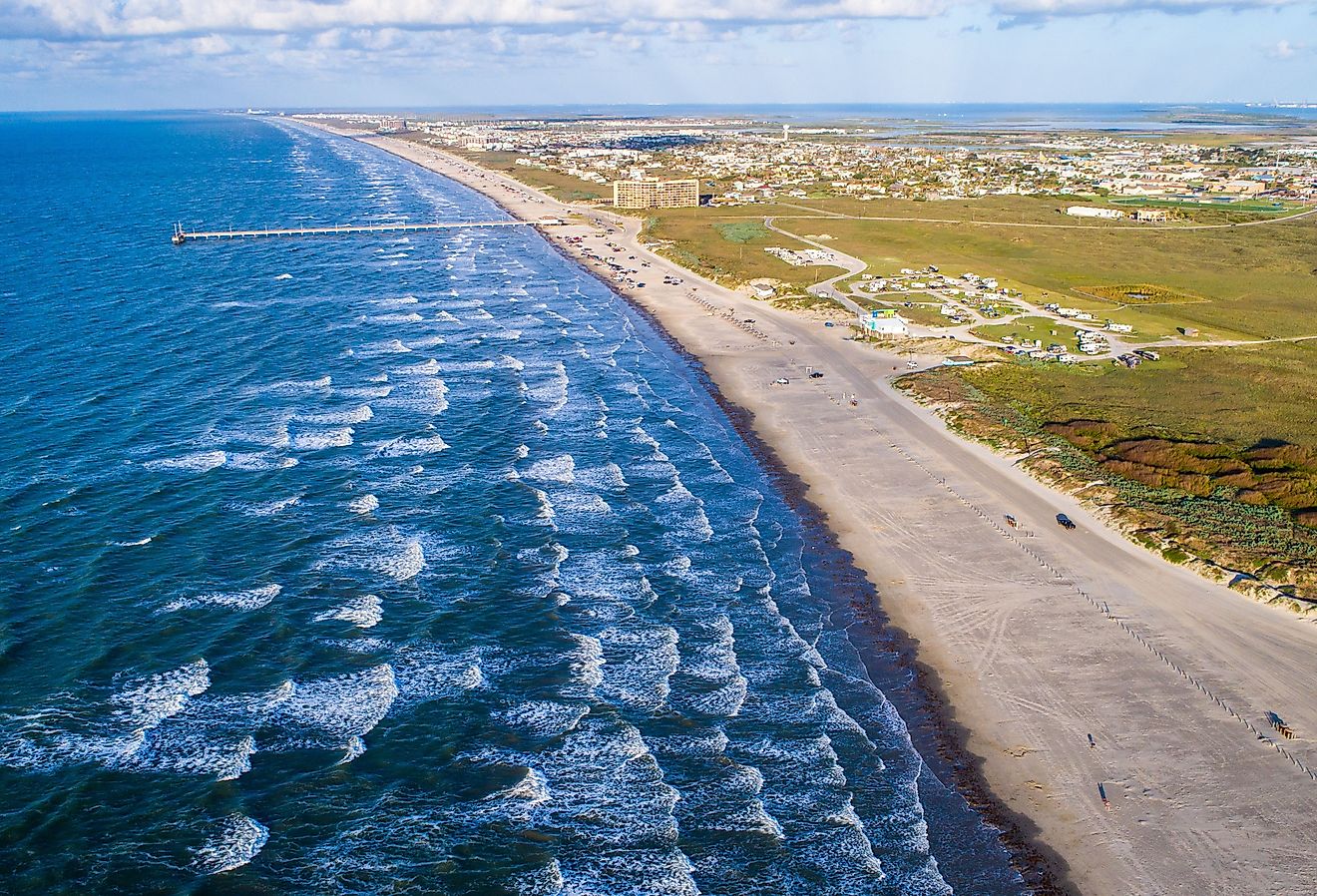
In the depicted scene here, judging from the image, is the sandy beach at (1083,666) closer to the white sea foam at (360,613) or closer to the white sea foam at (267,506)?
the white sea foam at (360,613)

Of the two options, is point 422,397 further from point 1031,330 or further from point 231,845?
point 1031,330

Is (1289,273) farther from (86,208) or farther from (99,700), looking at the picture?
(86,208)

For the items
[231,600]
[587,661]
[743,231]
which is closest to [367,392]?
[231,600]

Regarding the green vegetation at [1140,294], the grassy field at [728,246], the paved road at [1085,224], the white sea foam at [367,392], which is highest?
the paved road at [1085,224]

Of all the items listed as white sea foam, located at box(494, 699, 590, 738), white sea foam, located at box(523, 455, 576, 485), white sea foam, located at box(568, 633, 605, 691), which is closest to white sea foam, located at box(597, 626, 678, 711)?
white sea foam, located at box(568, 633, 605, 691)

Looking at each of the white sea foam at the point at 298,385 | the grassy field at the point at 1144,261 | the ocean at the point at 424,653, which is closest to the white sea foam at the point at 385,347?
the ocean at the point at 424,653

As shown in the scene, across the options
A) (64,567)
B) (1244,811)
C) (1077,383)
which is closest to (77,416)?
(64,567)
